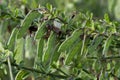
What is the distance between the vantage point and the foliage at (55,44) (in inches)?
61.7

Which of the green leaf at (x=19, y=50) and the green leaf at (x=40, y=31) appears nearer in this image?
the green leaf at (x=40, y=31)

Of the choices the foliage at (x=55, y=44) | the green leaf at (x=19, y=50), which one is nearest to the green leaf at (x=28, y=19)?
the foliage at (x=55, y=44)

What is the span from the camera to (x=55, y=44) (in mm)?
1629

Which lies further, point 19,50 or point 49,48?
point 19,50

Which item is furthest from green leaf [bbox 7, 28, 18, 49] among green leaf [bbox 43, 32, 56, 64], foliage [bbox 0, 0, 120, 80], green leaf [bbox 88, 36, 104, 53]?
green leaf [bbox 88, 36, 104, 53]

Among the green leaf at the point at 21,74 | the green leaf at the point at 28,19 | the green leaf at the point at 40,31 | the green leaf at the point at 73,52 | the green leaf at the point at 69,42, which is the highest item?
the green leaf at the point at 28,19

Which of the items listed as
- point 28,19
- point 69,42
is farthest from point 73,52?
point 28,19

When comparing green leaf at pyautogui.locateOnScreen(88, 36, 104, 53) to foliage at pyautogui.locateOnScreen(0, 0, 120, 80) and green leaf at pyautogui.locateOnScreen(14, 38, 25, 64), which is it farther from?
green leaf at pyautogui.locateOnScreen(14, 38, 25, 64)

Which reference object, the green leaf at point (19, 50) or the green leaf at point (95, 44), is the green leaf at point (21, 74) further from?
the green leaf at point (95, 44)

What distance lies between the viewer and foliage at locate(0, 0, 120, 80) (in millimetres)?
1566

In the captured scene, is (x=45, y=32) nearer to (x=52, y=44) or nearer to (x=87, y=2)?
(x=52, y=44)

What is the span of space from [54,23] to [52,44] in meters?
0.07

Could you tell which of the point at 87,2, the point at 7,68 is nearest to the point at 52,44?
the point at 7,68

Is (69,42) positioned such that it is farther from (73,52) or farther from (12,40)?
(12,40)
